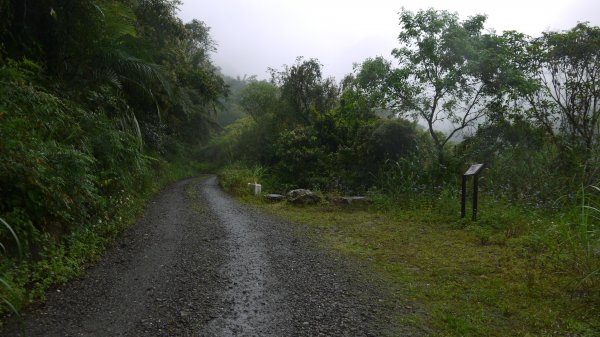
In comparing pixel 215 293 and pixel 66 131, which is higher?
pixel 66 131

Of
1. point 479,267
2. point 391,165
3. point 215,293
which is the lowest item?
point 215,293

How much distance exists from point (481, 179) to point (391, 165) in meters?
2.81

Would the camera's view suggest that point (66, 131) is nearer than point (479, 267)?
No

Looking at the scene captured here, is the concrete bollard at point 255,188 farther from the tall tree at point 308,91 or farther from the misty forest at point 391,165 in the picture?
the tall tree at point 308,91

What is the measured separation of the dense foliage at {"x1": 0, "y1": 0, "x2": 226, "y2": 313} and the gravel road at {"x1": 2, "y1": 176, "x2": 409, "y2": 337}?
325mm

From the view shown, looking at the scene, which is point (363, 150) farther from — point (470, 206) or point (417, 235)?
point (417, 235)

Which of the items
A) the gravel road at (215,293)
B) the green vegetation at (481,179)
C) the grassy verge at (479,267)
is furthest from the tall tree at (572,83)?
the gravel road at (215,293)

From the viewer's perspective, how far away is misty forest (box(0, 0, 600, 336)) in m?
3.88

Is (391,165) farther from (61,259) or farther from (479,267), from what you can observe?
(61,259)

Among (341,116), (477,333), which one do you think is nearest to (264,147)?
(341,116)

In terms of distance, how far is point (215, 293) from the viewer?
4016 mm

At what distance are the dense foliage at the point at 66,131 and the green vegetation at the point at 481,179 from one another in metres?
3.22

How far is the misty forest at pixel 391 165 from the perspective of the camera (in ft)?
12.7

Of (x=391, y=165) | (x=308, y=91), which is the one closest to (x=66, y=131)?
(x=391, y=165)
